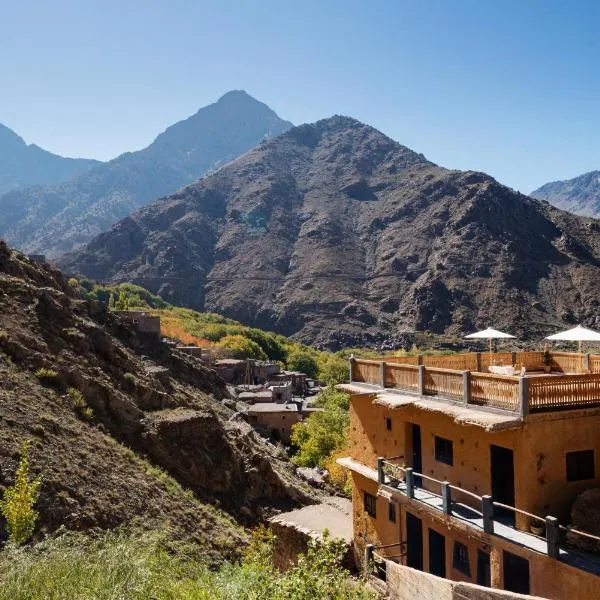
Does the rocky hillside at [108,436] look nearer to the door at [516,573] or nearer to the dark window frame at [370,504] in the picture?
the dark window frame at [370,504]

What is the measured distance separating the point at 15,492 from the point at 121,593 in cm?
671

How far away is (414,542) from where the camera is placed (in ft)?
47.3

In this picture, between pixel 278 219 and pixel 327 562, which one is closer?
pixel 327 562

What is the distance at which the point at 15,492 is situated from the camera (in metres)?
14.3

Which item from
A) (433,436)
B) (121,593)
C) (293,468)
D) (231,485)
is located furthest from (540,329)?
(121,593)

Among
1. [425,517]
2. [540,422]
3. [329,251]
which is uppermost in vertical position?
[329,251]

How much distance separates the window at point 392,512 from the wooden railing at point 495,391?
4185mm

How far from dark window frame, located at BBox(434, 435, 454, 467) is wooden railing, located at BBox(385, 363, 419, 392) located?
149 centimetres

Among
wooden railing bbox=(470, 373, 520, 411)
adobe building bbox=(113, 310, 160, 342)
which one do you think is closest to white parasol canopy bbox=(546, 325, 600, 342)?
wooden railing bbox=(470, 373, 520, 411)

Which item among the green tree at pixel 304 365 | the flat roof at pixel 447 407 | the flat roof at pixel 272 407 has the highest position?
the flat roof at pixel 447 407

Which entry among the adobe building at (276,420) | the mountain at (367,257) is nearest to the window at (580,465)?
the adobe building at (276,420)

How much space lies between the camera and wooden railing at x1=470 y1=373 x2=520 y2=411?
1162 cm

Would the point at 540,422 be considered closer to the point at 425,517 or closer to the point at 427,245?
the point at 425,517

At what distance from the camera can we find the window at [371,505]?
16.2 metres
